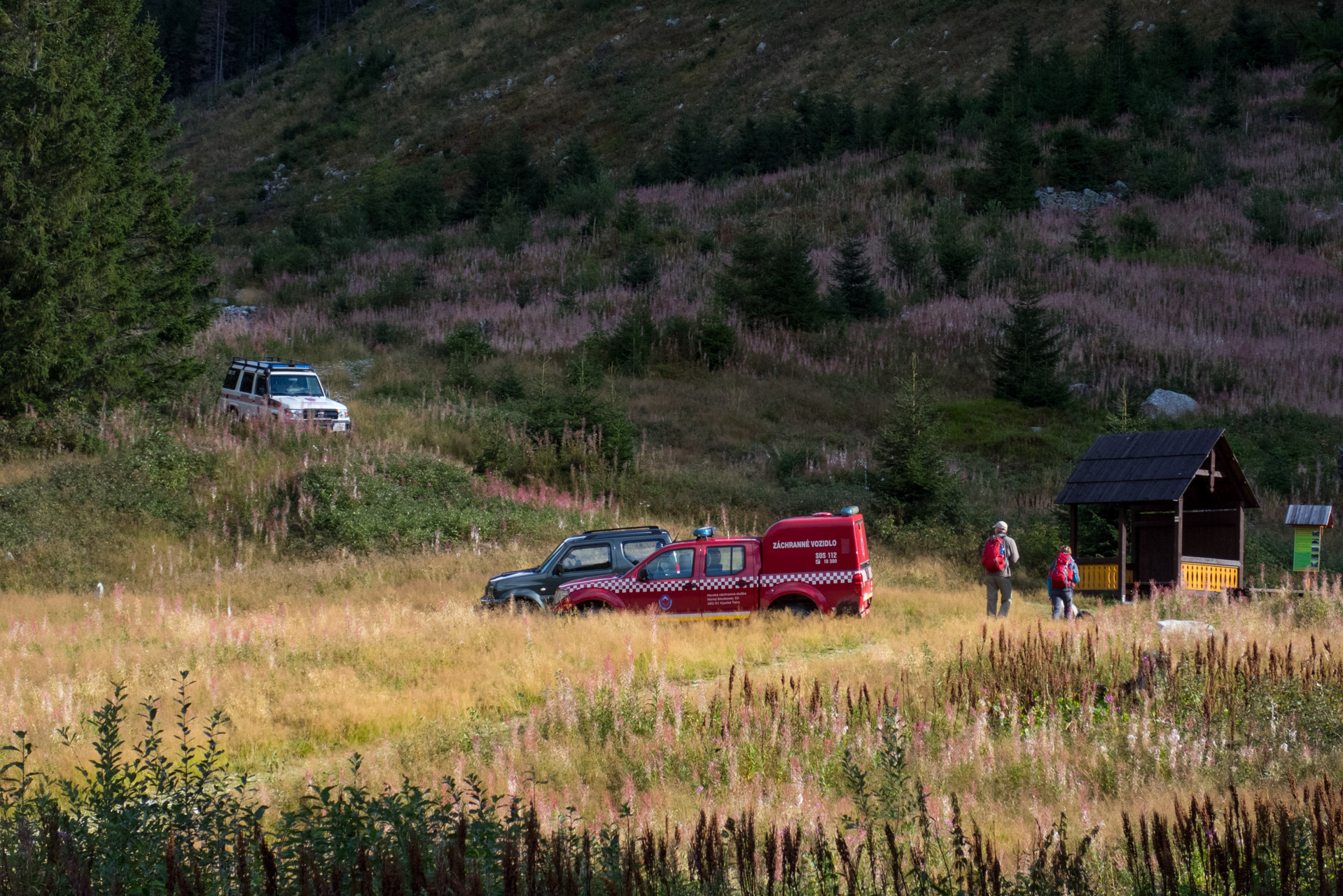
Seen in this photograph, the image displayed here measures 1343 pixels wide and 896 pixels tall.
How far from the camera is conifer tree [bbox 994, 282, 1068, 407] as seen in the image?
32219mm

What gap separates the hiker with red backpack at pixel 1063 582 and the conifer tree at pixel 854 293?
2400 cm

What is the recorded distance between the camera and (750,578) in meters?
15.9

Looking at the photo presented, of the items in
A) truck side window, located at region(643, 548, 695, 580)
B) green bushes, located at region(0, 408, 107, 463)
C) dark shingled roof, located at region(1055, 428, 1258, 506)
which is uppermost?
green bushes, located at region(0, 408, 107, 463)

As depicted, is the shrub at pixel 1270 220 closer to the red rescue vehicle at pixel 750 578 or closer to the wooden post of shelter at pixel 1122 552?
the wooden post of shelter at pixel 1122 552

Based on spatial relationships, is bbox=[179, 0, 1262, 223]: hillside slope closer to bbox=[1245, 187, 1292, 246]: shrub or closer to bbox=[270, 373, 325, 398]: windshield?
bbox=[1245, 187, 1292, 246]: shrub

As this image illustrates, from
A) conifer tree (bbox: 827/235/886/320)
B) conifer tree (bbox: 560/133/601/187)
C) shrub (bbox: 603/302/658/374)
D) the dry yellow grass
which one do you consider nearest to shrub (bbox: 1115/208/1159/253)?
conifer tree (bbox: 827/235/886/320)

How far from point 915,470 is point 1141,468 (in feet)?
15.9

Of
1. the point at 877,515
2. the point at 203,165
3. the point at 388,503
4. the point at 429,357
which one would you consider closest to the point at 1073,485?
the point at 877,515

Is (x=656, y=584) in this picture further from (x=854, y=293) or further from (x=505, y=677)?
(x=854, y=293)

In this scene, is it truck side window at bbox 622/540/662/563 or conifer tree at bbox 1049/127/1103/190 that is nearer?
truck side window at bbox 622/540/662/563

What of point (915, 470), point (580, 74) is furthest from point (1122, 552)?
point (580, 74)

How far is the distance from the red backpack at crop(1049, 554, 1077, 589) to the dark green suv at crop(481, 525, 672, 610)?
5742 millimetres

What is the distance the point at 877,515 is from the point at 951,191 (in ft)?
98.2

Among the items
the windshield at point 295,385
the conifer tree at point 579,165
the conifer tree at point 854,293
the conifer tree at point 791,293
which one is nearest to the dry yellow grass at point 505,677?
the windshield at point 295,385
